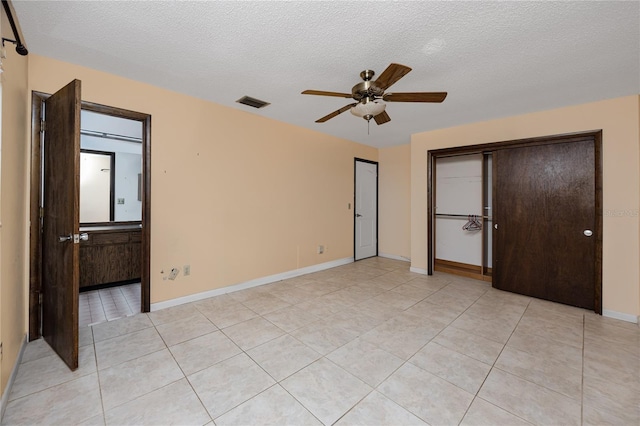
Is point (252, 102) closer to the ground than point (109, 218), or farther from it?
farther from it

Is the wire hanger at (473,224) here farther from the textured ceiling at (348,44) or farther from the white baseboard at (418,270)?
the textured ceiling at (348,44)

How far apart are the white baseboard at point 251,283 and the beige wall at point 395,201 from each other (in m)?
1.09

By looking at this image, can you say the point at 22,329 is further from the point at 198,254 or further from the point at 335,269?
the point at 335,269

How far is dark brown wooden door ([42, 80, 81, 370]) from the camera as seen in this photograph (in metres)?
1.95

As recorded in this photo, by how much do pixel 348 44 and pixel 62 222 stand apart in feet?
8.67

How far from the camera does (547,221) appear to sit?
3498mm

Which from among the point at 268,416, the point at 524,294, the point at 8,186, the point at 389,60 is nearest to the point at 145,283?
the point at 8,186

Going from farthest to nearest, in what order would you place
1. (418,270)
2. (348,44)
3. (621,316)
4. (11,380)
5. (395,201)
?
(395,201), (418,270), (621,316), (348,44), (11,380)

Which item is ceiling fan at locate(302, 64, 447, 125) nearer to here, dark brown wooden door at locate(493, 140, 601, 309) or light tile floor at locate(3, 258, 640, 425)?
light tile floor at locate(3, 258, 640, 425)

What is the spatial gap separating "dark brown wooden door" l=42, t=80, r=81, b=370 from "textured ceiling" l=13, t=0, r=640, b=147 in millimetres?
510

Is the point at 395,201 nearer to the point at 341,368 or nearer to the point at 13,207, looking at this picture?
the point at 341,368

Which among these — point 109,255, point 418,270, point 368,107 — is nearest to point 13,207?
point 109,255

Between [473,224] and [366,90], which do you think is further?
[473,224]

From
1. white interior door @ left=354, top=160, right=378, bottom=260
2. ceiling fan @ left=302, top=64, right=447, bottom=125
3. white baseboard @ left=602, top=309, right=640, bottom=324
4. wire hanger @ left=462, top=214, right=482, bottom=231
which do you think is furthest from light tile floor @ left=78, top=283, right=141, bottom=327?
white baseboard @ left=602, top=309, right=640, bottom=324
